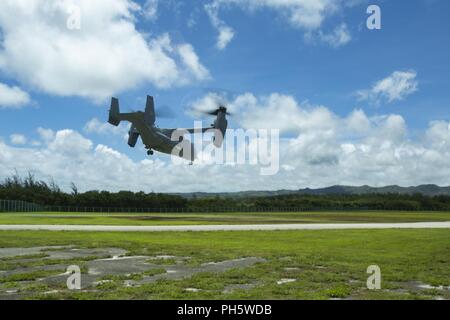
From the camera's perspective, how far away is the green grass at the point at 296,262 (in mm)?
13227

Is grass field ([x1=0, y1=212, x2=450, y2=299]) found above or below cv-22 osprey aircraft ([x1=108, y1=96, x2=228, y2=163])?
below

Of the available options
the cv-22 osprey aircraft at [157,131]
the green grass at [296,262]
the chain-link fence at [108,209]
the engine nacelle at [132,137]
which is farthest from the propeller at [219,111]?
the chain-link fence at [108,209]

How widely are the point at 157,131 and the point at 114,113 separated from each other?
6313 mm

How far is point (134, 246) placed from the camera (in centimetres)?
2575

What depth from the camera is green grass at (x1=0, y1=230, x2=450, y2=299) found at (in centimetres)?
1323

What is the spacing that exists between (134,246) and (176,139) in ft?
95.4

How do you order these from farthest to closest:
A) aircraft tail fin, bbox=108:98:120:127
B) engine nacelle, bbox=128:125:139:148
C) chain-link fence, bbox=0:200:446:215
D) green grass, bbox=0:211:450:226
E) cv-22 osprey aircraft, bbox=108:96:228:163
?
chain-link fence, bbox=0:200:446:215, engine nacelle, bbox=128:125:139:148, green grass, bbox=0:211:450:226, cv-22 osprey aircraft, bbox=108:96:228:163, aircraft tail fin, bbox=108:98:120:127

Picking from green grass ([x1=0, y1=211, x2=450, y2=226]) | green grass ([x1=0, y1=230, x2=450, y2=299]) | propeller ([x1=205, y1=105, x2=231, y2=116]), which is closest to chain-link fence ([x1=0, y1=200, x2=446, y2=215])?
green grass ([x1=0, y1=211, x2=450, y2=226])

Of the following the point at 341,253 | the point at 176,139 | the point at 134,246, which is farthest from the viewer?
the point at 176,139

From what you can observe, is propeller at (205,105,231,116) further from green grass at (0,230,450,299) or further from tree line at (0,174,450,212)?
tree line at (0,174,450,212)
